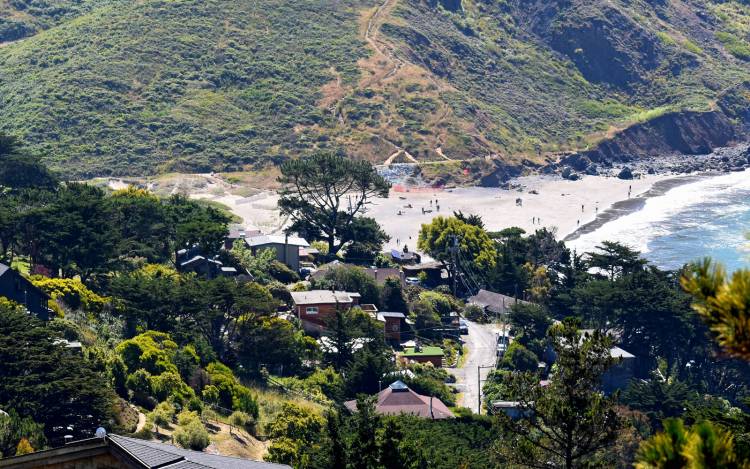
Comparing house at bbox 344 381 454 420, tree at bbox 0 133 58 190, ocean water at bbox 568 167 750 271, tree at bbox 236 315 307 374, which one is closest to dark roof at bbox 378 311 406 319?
tree at bbox 236 315 307 374

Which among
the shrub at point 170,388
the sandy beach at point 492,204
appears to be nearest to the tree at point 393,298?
the sandy beach at point 492,204

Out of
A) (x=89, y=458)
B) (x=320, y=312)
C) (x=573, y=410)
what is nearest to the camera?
(x=89, y=458)

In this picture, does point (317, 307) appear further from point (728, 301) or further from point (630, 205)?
point (630, 205)

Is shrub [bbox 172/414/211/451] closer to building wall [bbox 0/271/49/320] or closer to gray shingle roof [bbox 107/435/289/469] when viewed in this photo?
building wall [bbox 0/271/49/320]

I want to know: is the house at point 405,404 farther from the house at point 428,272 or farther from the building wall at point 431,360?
the house at point 428,272

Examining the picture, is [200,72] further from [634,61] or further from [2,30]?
[634,61]

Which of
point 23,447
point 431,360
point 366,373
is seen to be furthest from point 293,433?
point 431,360
